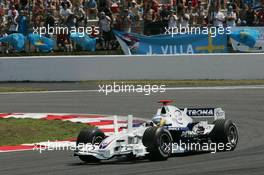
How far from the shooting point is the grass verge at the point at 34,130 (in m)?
14.9

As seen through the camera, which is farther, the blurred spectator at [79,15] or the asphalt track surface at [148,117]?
the blurred spectator at [79,15]

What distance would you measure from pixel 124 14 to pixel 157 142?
18.2 m

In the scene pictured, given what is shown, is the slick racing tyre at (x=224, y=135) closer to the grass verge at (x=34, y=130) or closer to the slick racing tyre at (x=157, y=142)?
the slick racing tyre at (x=157, y=142)

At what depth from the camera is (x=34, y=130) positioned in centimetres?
1585

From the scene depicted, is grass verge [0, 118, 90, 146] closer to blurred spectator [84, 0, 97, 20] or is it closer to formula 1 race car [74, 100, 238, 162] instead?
formula 1 race car [74, 100, 238, 162]


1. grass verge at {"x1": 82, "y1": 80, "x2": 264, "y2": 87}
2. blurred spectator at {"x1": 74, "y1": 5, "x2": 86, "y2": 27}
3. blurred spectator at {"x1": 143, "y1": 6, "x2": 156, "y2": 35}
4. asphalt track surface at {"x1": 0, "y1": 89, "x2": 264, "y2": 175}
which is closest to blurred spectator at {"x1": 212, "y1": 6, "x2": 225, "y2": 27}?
blurred spectator at {"x1": 143, "y1": 6, "x2": 156, "y2": 35}

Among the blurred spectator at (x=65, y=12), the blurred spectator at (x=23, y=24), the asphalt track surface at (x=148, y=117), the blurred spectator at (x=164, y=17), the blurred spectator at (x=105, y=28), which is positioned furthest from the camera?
the blurred spectator at (x=23, y=24)

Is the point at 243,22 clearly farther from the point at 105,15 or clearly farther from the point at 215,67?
the point at 105,15

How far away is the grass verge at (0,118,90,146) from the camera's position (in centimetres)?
1489

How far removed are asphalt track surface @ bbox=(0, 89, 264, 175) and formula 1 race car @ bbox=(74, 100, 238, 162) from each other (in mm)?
161

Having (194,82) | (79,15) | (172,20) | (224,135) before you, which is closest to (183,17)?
(172,20)

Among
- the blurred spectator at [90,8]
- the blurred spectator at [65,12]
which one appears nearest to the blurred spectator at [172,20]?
the blurred spectator at [90,8]

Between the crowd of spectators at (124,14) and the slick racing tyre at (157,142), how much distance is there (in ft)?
54.0

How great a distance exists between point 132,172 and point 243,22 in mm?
18075
